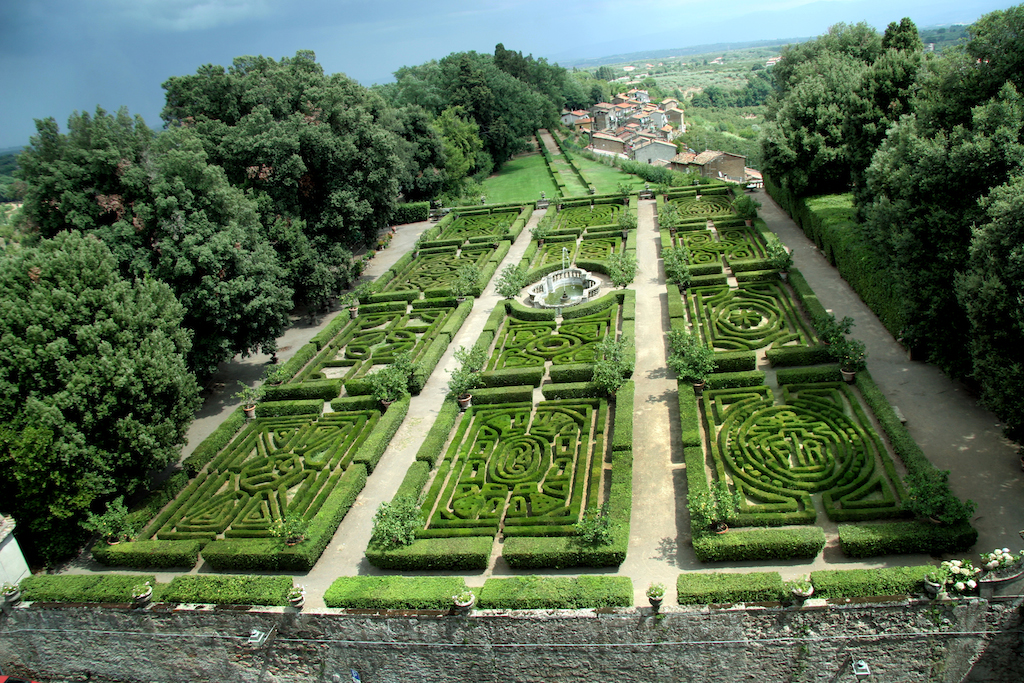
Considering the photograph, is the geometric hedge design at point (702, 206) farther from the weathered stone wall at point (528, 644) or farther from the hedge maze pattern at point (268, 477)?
the weathered stone wall at point (528, 644)

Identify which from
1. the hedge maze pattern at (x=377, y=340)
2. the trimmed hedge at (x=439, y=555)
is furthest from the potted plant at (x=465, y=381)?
the trimmed hedge at (x=439, y=555)

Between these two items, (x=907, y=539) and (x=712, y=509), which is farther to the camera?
(x=712, y=509)

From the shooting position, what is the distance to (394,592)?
16.1m

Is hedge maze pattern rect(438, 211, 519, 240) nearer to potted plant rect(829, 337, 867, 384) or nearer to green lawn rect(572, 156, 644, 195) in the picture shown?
green lawn rect(572, 156, 644, 195)

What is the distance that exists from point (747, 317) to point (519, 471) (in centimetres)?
1407

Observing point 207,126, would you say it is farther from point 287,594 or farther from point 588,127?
point 588,127

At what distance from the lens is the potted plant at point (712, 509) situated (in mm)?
16766

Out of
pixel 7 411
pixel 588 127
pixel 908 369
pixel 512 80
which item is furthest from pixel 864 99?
pixel 588 127

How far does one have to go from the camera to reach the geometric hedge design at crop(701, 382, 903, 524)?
57.3ft

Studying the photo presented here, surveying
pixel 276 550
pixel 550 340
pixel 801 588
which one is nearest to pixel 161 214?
pixel 276 550

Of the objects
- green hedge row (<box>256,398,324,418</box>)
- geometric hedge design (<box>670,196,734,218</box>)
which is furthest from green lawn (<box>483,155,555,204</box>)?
green hedge row (<box>256,398,324,418</box>)

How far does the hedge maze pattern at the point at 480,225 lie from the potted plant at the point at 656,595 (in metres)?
34.6

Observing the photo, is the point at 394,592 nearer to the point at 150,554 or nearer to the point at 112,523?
the point at 150,554

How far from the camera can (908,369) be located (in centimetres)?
2323
